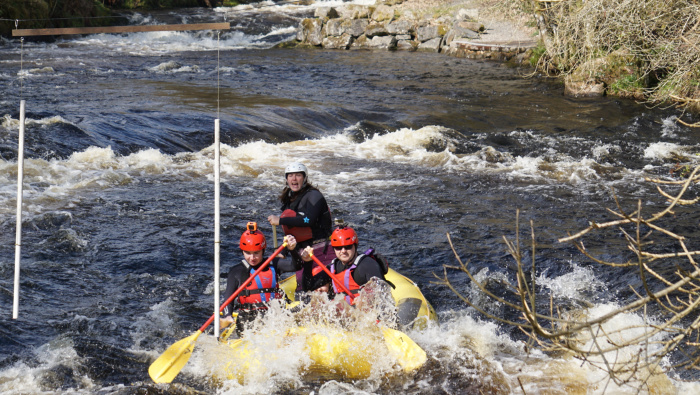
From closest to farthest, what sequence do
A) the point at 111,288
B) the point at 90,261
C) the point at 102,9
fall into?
the point at 111,288 < the point at 90,261 < the point at 102,9

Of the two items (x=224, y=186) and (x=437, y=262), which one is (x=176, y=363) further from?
(x=224, y=186)

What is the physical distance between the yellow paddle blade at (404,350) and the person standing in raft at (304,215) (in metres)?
1.22

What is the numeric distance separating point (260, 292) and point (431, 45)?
21.6m

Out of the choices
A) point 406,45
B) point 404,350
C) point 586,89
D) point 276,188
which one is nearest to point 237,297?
point 404,350

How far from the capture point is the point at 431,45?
25.9 m

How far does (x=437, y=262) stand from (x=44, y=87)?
11.8 metres

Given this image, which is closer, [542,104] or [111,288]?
[111,288]

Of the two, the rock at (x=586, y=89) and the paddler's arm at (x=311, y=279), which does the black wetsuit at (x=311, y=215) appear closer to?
the paddler's arm at (x=311, y=279)

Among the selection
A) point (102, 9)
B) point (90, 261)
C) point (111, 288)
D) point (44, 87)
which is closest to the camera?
point (111, 288)

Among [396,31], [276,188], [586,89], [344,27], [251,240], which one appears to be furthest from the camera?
[344,27]

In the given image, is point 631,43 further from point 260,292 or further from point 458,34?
point 260,292

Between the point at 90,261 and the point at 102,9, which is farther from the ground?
the point at 102,9

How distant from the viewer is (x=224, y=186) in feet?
34.8

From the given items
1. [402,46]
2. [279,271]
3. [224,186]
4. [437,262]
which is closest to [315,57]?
[402,46]
